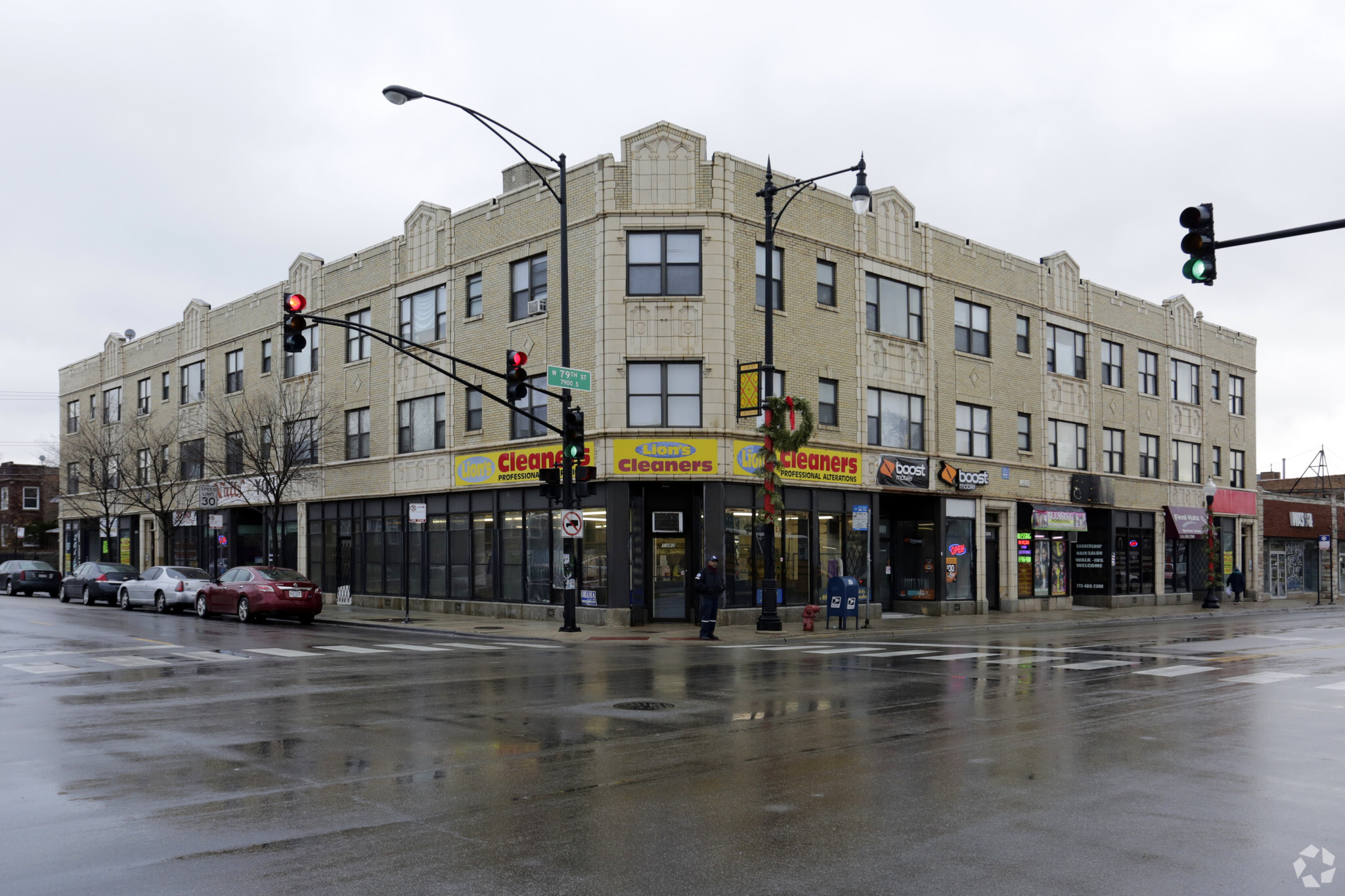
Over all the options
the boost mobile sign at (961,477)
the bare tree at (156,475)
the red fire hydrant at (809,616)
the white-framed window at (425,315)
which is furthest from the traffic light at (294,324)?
the bare tree at (156,475)

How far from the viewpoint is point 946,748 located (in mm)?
10312

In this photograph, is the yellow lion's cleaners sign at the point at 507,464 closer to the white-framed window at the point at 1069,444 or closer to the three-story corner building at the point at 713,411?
the three-story corner building at the point at 713,411

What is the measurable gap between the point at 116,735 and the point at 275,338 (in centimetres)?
3458

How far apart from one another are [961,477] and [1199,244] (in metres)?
22.0

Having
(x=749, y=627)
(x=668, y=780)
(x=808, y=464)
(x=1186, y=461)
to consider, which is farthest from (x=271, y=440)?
(x=1186, y=461)

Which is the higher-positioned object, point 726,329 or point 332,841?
point 726,329

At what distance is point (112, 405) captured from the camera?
2203 inches

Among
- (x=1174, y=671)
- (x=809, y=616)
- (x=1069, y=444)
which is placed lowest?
(x=809, y=616)

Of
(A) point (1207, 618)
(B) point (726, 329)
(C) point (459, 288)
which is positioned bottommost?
(A) point (1207, 618)

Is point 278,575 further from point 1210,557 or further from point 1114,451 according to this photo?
→ point 1210,557

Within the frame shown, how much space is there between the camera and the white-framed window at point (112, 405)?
5528cm

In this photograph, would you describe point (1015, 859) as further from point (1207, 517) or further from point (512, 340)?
point (1207, 517)

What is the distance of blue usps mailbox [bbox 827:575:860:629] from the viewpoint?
2812 cm

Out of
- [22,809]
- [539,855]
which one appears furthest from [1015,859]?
[22,809]
